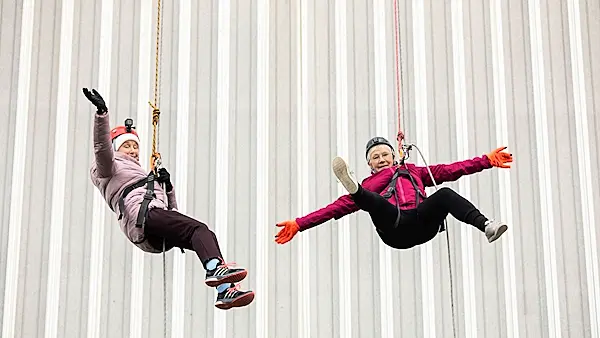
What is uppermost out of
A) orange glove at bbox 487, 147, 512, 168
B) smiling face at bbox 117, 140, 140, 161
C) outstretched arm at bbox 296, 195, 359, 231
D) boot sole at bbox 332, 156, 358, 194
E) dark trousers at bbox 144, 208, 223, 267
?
smiling face at bbox 117, 140, 140, 161

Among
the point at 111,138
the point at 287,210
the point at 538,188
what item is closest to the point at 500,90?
the point at 538,188

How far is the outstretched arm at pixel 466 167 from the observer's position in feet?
15.5

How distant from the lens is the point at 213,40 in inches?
267

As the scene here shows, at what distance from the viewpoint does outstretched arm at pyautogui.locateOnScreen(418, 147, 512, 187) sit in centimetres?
473

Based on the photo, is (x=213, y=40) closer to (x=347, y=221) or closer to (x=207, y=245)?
(x=347, y=221)

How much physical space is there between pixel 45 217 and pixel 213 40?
1.59 metres

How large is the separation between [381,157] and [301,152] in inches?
67.4

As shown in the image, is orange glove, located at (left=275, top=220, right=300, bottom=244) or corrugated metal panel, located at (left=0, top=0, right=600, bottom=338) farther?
corrugated metal panel, located at (left=0, top=0, right=600, bottom=338)

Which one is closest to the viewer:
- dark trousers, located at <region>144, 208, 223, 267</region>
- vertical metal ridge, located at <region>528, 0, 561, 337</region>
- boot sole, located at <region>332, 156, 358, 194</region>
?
dark trousers, located at <region>144, 208, 223, 267</region>

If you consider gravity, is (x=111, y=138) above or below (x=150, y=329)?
above

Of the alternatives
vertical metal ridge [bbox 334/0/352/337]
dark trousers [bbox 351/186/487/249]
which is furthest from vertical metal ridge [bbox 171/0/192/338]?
dark trousers [bbox 351/186/487/249]

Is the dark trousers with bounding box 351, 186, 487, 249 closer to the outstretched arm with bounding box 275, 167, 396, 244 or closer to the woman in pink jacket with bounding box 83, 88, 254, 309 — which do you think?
the outstretched arm with bounding box 275, 167, 396, 244

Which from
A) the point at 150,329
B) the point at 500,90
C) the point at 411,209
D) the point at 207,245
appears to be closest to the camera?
the point at 207,245

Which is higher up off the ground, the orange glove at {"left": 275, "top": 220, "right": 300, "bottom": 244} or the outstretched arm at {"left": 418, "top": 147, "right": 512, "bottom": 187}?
the outstretched arm at {"left": 418, "top": 147, "right": 512, "bottom": 187}
